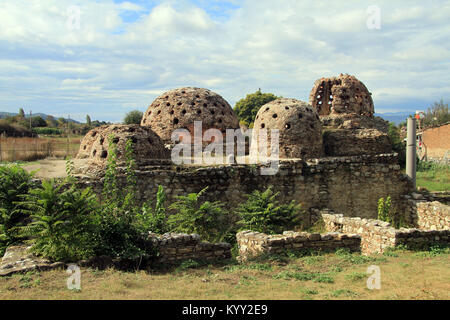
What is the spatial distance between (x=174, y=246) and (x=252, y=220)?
2.72 meters

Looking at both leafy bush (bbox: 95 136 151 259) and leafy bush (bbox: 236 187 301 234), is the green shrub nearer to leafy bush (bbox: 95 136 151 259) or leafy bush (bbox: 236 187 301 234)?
leafy bush (bbox: 236 187 301 234)

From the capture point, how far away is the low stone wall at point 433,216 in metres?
10.3

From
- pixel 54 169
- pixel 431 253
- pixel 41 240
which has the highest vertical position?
pixel 54 169

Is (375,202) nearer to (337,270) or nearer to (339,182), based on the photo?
(339,182)

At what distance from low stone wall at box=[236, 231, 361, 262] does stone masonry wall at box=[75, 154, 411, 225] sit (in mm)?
2755

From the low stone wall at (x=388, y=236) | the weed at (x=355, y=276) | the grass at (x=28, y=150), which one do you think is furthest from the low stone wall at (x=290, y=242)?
the grass at (x=28, y=150)

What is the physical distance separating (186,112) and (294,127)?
157 inches

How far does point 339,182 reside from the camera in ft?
37.1

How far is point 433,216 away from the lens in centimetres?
1078

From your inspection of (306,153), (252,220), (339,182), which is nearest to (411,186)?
(339,182)

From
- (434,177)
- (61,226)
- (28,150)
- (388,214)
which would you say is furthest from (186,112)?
(434,177)

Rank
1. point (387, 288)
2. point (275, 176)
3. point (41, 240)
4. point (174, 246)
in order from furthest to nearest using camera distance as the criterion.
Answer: point (275, 176)
point (174, 246)
point (41, 240)
point (387, 288)

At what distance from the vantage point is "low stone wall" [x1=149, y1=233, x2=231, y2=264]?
639cm

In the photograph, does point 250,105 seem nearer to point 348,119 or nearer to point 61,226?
point 348,119
